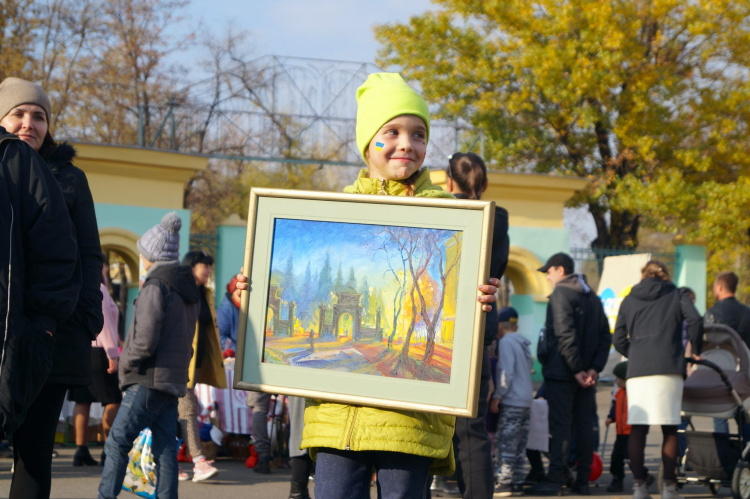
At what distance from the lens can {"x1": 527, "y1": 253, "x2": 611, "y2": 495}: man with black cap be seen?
8.80 m

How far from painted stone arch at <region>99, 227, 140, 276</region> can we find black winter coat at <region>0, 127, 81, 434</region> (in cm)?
1223

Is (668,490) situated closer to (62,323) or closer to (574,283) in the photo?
(574,283)

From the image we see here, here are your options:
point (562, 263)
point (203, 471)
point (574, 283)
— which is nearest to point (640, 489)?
point (574, 283)

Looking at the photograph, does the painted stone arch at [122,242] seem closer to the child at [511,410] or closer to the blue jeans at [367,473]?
the child at [511,410]

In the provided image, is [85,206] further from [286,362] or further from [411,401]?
[411,401]

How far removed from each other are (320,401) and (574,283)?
5.91m

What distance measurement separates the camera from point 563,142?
28797 mm

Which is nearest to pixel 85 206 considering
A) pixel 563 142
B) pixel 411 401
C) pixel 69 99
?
pixel 411 401

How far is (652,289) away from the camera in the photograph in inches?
334

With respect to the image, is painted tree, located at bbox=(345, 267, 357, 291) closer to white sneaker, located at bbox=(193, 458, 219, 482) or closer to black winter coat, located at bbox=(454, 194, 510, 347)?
black winter coat, located at bbox=(454, 194, 510, 347)

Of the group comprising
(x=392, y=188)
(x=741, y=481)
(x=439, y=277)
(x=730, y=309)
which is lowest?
(x=741, y=481)

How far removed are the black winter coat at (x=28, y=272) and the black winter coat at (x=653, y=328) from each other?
5555mm

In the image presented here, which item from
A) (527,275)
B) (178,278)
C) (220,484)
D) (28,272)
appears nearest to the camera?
(28,272)

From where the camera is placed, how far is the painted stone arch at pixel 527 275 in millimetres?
19531
